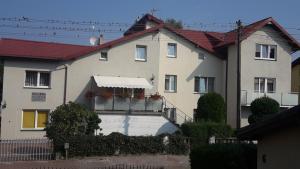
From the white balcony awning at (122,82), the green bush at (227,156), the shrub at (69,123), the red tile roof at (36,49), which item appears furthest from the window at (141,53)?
the green bush at (227,156)

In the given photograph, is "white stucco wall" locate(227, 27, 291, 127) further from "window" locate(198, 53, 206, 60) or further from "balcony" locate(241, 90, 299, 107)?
"window" locate(198, 53, 206, 60)

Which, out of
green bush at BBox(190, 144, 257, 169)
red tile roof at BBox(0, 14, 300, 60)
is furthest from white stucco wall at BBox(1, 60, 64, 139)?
green bush at BBox(190, 144, 257, 169)

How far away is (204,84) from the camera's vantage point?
36.6 meters

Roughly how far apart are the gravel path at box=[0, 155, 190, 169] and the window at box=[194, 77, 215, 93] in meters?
12.1

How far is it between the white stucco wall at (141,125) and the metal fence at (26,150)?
7.98 metres

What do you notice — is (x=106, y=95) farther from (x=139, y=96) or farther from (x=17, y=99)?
(x=17, y=99)

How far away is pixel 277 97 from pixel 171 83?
27.2 ft

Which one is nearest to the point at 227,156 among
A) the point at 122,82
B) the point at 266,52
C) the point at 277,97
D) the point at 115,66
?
the point at 122,82

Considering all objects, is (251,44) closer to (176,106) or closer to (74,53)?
(176,106)

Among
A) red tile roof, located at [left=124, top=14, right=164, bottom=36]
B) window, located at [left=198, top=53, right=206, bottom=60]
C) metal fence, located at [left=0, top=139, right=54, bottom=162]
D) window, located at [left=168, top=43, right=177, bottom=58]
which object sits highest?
red tile roof, located at [left=124, top=14, right=164, bottom=36]

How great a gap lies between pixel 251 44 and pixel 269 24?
2.27 meters

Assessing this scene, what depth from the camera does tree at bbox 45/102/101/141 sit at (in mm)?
23594

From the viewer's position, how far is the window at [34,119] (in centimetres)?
3150

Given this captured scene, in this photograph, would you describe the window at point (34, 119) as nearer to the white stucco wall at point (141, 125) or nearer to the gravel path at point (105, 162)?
the white stucco wall at point (141, 125)
